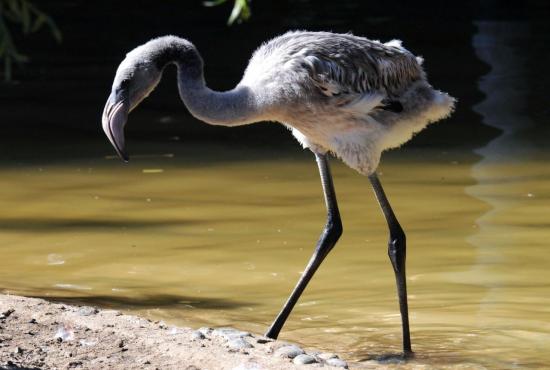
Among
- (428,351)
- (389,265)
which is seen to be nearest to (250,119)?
(428,351)

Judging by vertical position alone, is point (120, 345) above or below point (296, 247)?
above

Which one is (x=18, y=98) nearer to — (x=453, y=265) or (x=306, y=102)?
(x=453, y=265)

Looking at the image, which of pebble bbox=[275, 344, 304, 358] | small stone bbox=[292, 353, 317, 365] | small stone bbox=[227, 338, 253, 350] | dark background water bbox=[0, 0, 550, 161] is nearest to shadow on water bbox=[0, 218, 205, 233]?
dark background water bbox=[0, 0, 550, 161]

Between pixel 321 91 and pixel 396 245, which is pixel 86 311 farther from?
pixel 396 245

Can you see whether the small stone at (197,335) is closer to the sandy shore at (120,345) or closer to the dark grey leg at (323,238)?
the sandy shore at (120,345)

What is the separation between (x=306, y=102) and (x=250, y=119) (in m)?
0.28

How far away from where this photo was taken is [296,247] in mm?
7812

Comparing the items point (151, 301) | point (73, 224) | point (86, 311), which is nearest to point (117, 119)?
point (86, 311)

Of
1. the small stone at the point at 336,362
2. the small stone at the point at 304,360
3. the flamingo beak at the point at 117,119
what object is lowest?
the small stone at the point at 336,362

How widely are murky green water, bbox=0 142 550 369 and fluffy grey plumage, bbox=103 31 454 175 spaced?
3.19ft

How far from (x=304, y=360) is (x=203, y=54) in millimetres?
11529

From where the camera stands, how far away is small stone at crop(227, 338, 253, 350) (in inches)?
209

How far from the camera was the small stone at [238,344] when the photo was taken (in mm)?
5312

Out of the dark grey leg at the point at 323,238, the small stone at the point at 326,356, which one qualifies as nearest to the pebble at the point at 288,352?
the small stone at the point at 326,356
